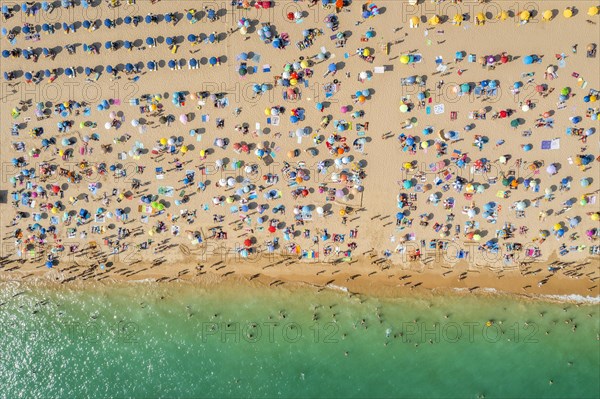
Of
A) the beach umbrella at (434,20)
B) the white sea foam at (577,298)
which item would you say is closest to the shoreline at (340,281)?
the white sea foam at (577,298)

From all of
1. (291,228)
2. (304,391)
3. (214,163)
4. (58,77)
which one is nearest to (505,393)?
(304,391)

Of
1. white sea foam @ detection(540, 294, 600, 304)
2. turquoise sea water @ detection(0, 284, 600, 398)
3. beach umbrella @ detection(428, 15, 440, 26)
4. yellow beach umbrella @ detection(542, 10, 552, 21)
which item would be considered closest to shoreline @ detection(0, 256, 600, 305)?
white sea foam @ detection(540, 294, 600, 304)

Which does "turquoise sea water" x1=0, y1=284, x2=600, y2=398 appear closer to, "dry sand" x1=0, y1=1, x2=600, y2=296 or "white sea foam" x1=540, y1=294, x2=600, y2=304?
"white sea foam" x1=540, y1=294, x2=600, y2=304

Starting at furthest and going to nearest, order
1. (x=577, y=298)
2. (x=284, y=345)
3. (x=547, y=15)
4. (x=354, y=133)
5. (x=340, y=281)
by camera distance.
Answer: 1. (x=284, y=345)
2. (x=340, y=281)
3. (x=354, y=133)
4. (x=577, y=298)
5. (x=547, y=15)

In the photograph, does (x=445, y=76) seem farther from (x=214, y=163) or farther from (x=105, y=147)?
(x=105, y=147)

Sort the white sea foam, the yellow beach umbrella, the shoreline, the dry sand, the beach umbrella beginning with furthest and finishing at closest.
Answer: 1. the shoreline
2. the white sea foam
3. the dry sand
4. the beach umbrella
5. the yellow beach umbrella

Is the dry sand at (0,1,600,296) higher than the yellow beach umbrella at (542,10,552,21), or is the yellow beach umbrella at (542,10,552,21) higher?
the yellow beach umbrella at (542,10,552,21)

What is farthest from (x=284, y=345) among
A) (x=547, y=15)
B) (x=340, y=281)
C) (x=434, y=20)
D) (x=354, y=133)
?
(x=547, y=15)

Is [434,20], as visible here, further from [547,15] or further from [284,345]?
[284,345]

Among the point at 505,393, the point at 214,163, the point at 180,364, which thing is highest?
the point at 214,163
